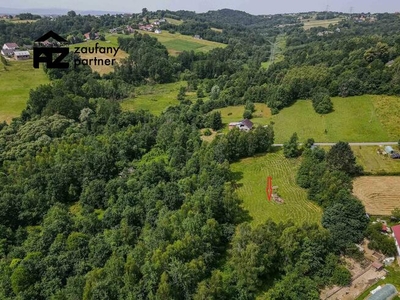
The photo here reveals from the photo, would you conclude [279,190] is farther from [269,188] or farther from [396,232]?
[396,232]

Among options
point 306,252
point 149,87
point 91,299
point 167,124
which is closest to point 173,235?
point 91,299

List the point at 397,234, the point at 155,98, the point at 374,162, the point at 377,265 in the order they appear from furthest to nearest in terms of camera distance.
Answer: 1. the point at 155,98
2. the point at 374,162
3. the point at 397,234
4. the point at 377,265

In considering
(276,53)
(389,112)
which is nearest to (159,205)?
(389,112)

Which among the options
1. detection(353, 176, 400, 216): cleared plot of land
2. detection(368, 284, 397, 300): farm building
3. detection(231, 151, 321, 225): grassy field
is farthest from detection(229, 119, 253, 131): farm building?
detection(368, 284, 397, 300): farm building

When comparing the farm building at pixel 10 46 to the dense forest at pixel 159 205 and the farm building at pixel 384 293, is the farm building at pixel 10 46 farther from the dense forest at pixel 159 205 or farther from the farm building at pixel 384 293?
the farm building at pixel 384 293

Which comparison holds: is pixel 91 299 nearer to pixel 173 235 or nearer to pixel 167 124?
pixel 173 235
